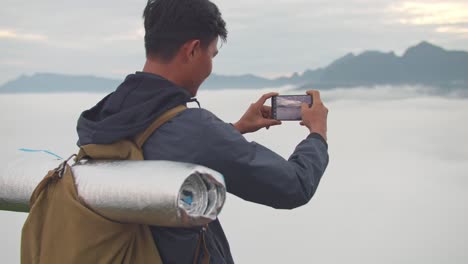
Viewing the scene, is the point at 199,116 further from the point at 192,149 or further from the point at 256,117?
the point at 256,117

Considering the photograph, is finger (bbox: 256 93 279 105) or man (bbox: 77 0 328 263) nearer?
man (bbox: 77 0 328 263)

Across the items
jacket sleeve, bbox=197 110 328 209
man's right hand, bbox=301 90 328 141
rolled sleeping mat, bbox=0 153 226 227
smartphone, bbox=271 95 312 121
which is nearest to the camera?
rolled sleeping mat, bbox=0 153 226 227

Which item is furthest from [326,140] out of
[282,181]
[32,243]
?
[32,243]

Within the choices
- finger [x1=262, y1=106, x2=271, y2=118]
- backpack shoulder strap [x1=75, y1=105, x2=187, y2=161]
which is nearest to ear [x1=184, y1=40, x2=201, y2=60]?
backpack shoulder strap [x1=75, y1=105, x2=187, y2=161]

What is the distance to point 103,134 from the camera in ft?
5.65

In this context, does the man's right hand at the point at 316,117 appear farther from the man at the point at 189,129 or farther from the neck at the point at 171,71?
the neck at the point at 171,71

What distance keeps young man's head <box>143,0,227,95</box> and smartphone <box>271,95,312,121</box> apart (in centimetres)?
36

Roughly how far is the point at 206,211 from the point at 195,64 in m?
0.41

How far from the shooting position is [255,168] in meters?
1.70

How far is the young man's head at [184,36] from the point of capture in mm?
1762

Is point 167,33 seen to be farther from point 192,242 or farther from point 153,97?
point 192,242

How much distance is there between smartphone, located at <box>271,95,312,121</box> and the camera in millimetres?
2041

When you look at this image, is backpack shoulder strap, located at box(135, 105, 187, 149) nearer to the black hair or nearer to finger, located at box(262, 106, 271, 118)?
the black hair

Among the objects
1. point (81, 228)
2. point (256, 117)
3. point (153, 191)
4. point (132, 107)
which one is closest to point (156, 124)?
point (132, 107)
